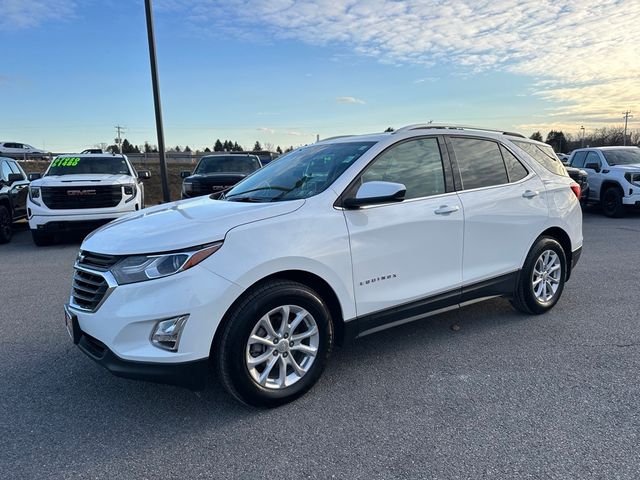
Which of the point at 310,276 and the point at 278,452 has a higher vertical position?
the point at 310,276

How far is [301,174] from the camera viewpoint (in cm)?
390

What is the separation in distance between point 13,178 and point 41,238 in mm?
2065

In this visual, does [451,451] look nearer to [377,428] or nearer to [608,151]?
[377,428]

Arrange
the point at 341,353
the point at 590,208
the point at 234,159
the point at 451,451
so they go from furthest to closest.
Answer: the point at 590,208, the point at 234,159, the point at 341,353, the point at 451,451

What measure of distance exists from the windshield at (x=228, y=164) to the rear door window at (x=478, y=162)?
8.94 meters

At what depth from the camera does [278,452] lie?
8.69ft

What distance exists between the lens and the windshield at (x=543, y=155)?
4773 millimetres

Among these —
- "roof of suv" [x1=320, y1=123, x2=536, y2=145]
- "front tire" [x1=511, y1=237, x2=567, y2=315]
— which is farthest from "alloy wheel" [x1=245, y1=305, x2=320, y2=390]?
"front tire" [x1=511, y1=237, x2=567, y2=315]

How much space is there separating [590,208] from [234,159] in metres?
11.1

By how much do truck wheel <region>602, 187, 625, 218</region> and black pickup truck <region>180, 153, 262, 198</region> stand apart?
9391 millimetres

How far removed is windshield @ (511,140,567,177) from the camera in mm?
4773

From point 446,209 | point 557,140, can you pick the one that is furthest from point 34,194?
point 557,140

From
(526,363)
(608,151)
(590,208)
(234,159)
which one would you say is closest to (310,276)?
(526,363)

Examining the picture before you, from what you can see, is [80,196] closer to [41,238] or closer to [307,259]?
[41,238]
